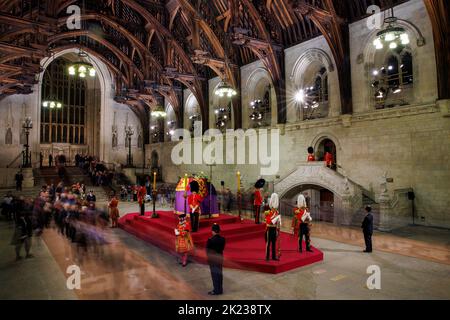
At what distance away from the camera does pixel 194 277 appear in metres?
6.29

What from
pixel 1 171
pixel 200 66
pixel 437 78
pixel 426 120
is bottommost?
pixel 1 171

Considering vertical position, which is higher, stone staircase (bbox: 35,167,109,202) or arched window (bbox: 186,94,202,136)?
arched window (bbox: 186,94,202,136)

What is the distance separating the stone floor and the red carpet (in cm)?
24

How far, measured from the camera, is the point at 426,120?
463 inches

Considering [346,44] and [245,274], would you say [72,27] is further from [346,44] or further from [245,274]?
[245,274]

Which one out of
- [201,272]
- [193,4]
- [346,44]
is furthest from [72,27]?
[201,272]

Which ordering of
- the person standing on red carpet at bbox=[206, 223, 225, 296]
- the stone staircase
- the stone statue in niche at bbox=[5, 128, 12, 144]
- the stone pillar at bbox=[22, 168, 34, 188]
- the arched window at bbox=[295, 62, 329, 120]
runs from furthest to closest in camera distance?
the stone statue in niche at bbox=[5, 128, 12, 144], the stone staircase, the stone pillar at bbox=[22, 168, 34, 188], the arched window at bbox=[295, 62, 329, 120], the person standing on red carpet at bbox=[206, 223, 225, 296]

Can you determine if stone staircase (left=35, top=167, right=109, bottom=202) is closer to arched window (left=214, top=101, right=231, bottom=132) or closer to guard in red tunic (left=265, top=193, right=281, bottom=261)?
arched window (left=214, top=101, right=231, bottom=132)

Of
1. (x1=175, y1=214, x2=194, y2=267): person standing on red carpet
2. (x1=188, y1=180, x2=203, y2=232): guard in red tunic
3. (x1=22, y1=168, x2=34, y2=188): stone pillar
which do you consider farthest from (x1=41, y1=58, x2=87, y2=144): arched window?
(x1=175, y1=214, x2=194, y2=267): person standing on red carpet

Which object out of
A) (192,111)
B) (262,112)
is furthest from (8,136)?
(262,112)

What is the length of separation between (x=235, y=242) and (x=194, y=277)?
8.59 feet

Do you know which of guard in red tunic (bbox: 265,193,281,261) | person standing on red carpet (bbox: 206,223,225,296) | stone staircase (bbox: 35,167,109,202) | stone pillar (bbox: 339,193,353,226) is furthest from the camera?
stone staircase (bbox: 35,167,109,202)

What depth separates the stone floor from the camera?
5.34m

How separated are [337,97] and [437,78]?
15.1ft
